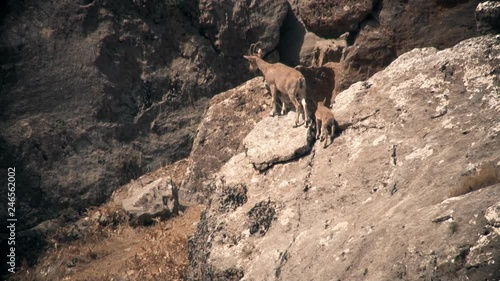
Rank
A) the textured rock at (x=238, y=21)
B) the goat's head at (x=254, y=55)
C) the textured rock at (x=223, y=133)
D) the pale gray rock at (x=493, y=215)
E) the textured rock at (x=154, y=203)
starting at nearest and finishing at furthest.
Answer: the pale gray rock at (x=493, y=215)
the textured rock at (x=154, y=203)
the goat's head at (x=254, y=55)
the textured rock at (x=223, y=133)
the textured rock at (x=238, y=21)

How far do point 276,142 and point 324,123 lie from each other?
116 cm

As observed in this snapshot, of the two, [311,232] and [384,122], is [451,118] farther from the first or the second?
[311,232]

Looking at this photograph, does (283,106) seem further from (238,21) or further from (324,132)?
(238,21)

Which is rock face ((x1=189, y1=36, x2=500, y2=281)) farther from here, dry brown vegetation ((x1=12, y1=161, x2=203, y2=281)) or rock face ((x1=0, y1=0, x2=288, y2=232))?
rock face ((x1=0, y1=0, x2=288, y2=232))

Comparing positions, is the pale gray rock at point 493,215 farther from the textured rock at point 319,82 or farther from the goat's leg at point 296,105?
the textured rock at point 319,82

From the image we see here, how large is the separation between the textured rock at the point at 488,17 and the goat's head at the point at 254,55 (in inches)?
219

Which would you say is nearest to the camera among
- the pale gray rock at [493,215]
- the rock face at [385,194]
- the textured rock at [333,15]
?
the pale gray rock at [493,215]

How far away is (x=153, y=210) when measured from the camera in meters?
17.5

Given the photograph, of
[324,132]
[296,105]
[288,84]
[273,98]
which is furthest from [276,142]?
[273,98]

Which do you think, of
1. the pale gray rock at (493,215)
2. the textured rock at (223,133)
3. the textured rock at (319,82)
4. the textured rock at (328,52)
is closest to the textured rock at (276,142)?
the textured rock at (319,82)

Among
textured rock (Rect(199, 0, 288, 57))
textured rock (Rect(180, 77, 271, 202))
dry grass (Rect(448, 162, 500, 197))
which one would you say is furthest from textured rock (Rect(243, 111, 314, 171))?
textured rock (Rect(199, 0, 288, 57))

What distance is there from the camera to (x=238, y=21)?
19984 mm

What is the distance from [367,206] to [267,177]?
2628 millimetres

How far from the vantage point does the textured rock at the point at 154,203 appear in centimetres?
1747
